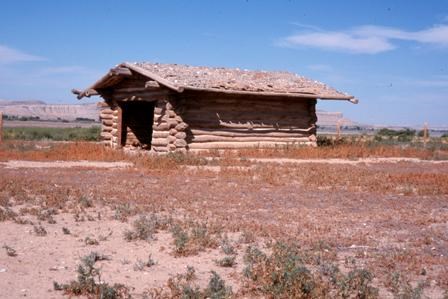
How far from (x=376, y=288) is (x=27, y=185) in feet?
28.9

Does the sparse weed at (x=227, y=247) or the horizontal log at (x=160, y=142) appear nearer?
the sparse weed at (x=227, y=247)

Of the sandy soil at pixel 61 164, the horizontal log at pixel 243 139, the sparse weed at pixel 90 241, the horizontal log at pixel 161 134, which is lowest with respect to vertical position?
the sparse weed at pixel 90 241

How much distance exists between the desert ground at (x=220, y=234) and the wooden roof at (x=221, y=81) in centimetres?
574

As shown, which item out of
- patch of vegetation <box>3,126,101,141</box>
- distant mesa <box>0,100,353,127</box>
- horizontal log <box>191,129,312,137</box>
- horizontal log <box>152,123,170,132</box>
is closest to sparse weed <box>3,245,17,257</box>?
horizontal log <box>152,123,170,132</box>

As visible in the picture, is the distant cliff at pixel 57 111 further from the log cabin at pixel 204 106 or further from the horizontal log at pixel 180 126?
the horizontal log at pixel 180 126

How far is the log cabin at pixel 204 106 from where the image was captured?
21.8 m

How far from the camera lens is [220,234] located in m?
8.48

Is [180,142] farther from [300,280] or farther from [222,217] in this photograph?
[300,280]

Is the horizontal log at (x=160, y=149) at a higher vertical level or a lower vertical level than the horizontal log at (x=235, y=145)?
lower

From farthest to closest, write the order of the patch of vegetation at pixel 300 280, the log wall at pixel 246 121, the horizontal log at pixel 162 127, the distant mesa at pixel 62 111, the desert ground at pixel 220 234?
the distant mesa at pixel 62 111
the log wall at pixel 246 121
the horizontal log at pixel 162 127
the desert ground at pixel 220 234
the patch of vegetation at pixel 300 280

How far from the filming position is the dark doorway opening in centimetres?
2627

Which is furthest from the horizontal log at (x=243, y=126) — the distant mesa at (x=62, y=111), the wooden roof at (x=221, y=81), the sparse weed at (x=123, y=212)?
the distant mesa at (x=62, y=111)

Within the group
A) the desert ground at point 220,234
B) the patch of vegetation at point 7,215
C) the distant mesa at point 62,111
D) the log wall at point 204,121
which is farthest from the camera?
the distant mesa at point 62,111

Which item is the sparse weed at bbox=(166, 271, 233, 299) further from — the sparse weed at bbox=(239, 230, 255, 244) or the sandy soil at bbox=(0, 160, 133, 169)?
the sandy soil at bbox=(0, 160, 133, 169)
